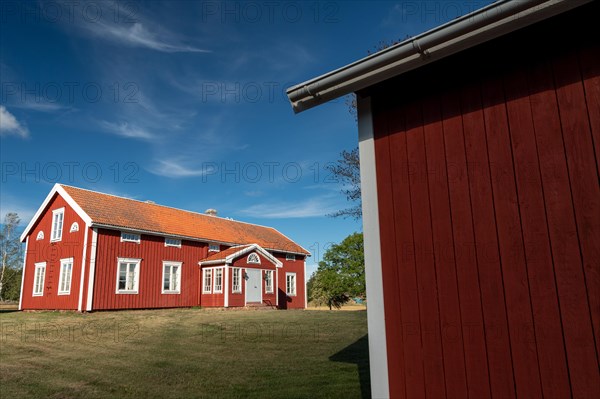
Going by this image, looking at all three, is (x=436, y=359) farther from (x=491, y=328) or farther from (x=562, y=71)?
(x=562, y=71)

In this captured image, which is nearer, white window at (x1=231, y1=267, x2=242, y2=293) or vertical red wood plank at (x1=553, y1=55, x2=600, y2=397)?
vertical red wood plank at (x1=553, y1=55, x2=600, y2=397)

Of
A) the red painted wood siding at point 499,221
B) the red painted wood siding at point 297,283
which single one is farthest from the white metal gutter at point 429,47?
the red painted wood siding at point 297,283

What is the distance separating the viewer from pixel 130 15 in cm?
1043

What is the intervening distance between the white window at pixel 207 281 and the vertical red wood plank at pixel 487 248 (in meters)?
21.9

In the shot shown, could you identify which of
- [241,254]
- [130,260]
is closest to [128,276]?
[130,260]

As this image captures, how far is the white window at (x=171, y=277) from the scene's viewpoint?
21.9 metres

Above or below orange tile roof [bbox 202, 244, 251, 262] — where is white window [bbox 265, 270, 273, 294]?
below

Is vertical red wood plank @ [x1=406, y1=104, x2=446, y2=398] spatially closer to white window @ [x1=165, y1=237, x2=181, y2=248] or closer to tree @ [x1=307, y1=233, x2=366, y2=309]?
white window @ [x1=165, y1=237, x2=181, y2=248]

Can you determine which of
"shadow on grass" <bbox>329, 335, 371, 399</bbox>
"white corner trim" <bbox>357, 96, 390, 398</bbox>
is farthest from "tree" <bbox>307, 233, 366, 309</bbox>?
"white corner trim" <bbox>357, 96, 390, 398</bbox>

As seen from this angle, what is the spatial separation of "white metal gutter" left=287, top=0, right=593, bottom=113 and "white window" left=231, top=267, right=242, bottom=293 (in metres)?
20.1

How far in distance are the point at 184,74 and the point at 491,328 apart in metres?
12.7

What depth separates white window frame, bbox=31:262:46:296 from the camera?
21.4m

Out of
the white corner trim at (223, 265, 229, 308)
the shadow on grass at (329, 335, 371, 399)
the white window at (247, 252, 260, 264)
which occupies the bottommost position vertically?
the shadow on grass at (329, 335, 371, 399)

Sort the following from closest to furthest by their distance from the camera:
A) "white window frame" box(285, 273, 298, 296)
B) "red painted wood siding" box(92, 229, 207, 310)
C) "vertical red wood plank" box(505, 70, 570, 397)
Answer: "vertical red wood plank" box(505, 70, 570, 397) → "red painted wood siding" box(92, 229, 207, 310) → "white window frame" box(285, 273, 298, 296)
